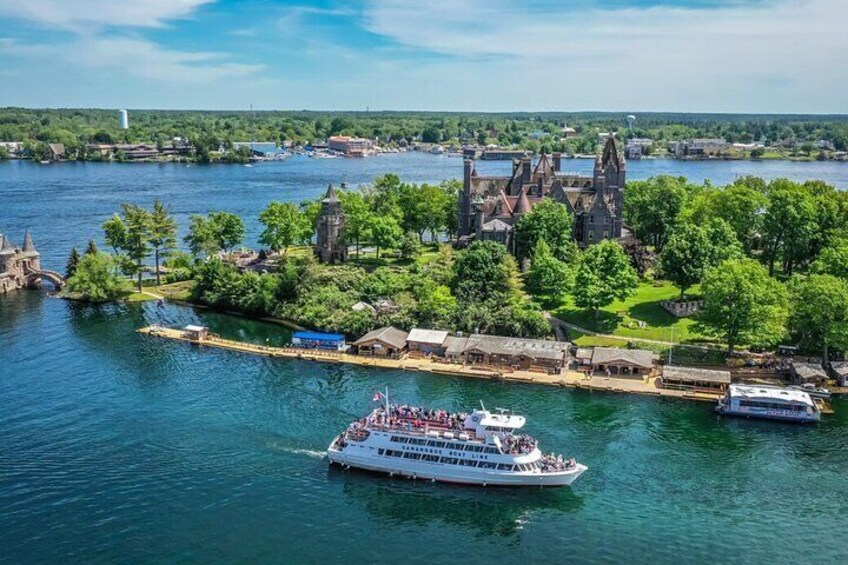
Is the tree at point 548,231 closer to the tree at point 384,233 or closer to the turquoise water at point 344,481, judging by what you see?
the tree at point 384,233

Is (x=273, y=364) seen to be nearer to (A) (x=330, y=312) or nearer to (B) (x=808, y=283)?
(A) (x=330, y=312)

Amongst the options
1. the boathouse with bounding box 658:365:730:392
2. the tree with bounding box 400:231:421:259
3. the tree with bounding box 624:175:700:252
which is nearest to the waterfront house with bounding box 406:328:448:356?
the boathouse with bounding box 658:365:730:392

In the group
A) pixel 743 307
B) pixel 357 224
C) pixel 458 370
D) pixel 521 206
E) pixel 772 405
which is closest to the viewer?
pixel 772 405

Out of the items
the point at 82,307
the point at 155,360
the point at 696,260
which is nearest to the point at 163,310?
the point at 82,307

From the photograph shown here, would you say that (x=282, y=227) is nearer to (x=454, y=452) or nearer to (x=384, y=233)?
(x=384, y=233)

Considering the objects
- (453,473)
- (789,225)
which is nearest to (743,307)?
(789,225)

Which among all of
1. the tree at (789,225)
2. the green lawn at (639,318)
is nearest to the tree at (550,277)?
the green lawn at (639,318)

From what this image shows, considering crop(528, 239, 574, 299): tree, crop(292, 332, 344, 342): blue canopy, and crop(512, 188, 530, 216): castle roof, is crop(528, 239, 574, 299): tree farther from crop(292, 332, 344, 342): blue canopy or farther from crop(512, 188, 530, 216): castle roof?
crop(292, 332, 344, 342): blue canopy
